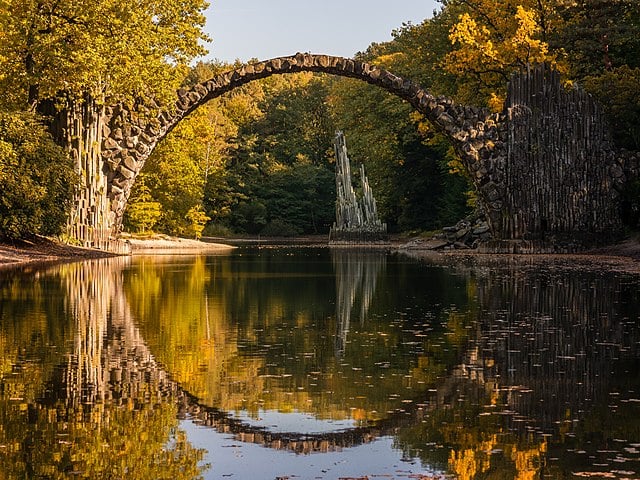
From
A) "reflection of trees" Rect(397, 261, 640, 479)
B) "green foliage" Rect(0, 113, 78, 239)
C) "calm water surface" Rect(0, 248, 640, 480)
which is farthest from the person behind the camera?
"green foliage" Rect(0, 113, 78, 239)

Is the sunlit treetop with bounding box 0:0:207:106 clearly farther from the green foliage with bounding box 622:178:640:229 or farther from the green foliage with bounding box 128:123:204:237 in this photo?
the green foliage with bounding box 622:178:640:229

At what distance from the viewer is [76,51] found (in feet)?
104

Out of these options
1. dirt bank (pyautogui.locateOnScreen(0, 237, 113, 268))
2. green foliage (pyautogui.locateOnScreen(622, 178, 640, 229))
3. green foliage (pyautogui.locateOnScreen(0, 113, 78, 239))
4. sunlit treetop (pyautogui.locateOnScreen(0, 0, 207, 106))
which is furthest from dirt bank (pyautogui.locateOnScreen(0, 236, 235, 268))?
green foliage (pyautogui.locateOnScreen(622, 178, 640, 229))

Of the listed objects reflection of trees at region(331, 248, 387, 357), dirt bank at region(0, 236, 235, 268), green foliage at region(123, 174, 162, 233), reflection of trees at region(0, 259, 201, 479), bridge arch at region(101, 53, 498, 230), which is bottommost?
reflection of trees at region(0, 259, 201, 479)

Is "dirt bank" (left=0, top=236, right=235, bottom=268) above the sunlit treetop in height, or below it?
below

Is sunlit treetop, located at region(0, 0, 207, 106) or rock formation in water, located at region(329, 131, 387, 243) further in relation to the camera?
rock formation in water, located at region(329, 131, 387, 243)

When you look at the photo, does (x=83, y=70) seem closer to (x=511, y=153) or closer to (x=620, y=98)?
(x=511, y=153)

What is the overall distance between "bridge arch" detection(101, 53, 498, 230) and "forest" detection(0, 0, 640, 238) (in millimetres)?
981

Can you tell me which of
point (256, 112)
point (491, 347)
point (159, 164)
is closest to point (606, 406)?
point (491, 347)

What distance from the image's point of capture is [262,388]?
27.8 ft

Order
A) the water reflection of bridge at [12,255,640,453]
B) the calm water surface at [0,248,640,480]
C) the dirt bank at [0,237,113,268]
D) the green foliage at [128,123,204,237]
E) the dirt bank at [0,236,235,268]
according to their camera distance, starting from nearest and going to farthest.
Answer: the calm water surface at [0,248,640,480], the water reflection of bridge at [12,255,640,453], the dirt bank at [0,236,235,268], the dirt bank at [0,237,113,268], the green foliage at [128,123,204,237]

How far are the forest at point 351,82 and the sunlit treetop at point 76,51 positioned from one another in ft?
0.15

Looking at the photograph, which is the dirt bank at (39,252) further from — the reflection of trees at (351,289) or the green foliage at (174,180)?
the green foliage at (174,180)

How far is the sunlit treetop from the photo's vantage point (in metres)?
31.8
